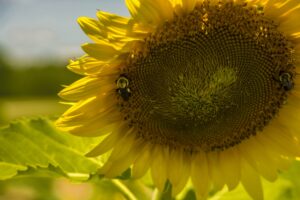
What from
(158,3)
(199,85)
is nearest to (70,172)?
(199,85)

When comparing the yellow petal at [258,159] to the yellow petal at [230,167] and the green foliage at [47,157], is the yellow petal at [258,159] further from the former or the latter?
the green foliage at [47,157]

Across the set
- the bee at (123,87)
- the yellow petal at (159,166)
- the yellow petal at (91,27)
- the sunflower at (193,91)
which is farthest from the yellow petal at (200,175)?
the yellow petal at (91,27)

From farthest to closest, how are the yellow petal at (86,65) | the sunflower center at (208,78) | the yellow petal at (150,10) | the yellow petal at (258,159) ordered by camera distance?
1. the yellow petal at (258,159)
2. the sunflower center at (208,78)
3. the yellow petal at (86,65)
4. the yellow petal at (150,10)

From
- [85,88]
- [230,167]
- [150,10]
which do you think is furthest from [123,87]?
[230,167]

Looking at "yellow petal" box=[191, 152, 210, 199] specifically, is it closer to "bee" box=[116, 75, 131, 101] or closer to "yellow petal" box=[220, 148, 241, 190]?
"yellow petal" box=[220, 148, 241, 190]

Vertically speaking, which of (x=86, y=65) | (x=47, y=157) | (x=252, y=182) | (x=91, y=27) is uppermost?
(x=91, y=27)

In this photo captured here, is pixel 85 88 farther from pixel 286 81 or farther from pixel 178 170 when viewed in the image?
pixel 286 81

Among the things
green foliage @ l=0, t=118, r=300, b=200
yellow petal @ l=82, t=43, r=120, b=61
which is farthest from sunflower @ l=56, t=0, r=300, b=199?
green foliage @ l=0, t=118, r=300, b=200

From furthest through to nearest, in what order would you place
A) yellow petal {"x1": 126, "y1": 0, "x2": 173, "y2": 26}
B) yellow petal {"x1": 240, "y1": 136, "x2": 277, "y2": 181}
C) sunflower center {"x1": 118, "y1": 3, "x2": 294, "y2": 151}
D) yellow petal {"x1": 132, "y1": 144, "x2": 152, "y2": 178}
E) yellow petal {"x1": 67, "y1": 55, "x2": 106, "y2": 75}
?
1. yellow petal {"x1": 240, "y1": 136, "x2": 277, "y2": 181}
2. yellow petal {"x1": 132, "y1": 144, "x2": 152, "y2": 178}
3. sunflower center {"x1": 118, "y1": 3, "x2": 294, "y2": 151}
4. yellow petal {"x1": 67, "y1": 55, "x2": 106, "y2": 75}
5. yellow petal {"x1": 126, "y1": 0, "x2": 173, "y2": 26}
